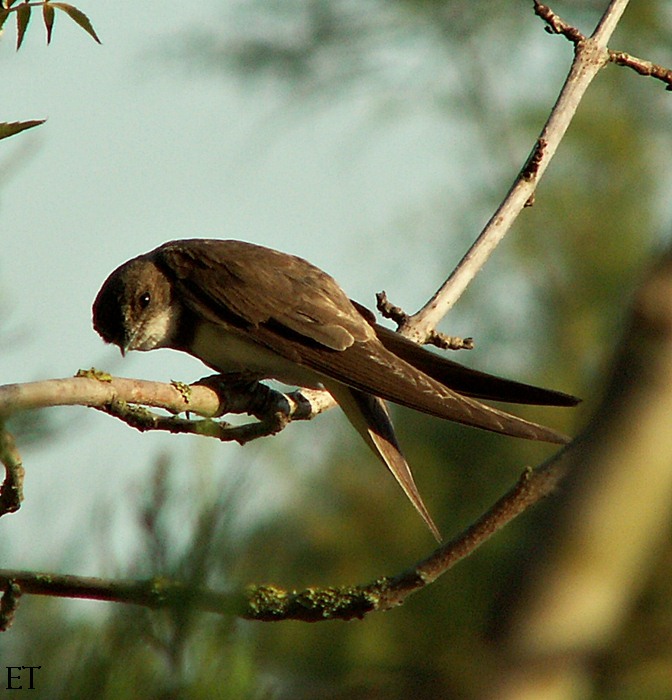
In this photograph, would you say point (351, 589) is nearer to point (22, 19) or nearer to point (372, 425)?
point (22, 19)

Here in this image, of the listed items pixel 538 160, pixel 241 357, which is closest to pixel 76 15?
pixel 538 160

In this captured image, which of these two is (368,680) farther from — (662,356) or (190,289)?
(190,289)

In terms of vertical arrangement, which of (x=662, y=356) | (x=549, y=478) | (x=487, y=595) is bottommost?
(x=487, y=595)

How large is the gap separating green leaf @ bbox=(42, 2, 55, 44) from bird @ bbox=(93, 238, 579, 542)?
5.97ft

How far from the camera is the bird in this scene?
3877mm

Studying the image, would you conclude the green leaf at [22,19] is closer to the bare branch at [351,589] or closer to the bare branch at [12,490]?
the bare branch at [12,490]

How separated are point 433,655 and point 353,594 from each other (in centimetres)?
147

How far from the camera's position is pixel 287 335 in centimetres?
432

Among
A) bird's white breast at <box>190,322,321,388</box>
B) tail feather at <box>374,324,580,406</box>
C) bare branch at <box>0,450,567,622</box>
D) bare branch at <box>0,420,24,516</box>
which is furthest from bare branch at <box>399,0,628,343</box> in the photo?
bare branch at <box>0,420,24,516</box>

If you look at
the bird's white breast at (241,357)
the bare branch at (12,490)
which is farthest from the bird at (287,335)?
the bare branch at (12,490)

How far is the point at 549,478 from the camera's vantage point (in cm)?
125

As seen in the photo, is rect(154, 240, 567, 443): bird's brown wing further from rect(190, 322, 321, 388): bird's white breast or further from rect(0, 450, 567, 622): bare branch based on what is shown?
rect(0, 450, 567, 622): bare branch

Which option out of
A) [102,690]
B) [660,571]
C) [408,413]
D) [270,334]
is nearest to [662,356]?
[102,690]

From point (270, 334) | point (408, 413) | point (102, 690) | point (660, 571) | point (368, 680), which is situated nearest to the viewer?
point (368, 680)
